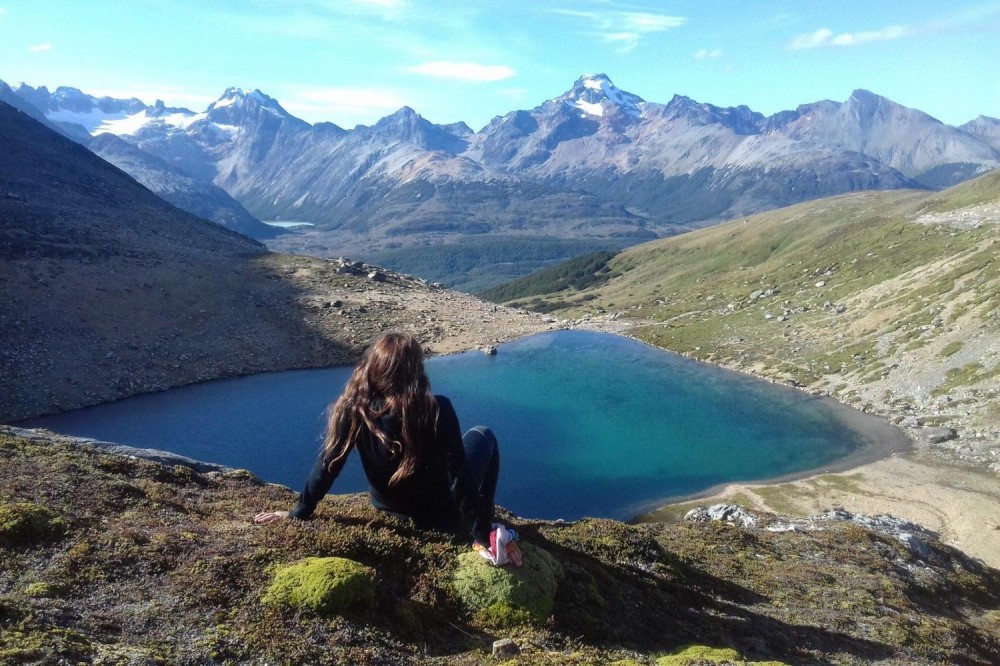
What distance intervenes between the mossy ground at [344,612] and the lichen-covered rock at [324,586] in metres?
0.16

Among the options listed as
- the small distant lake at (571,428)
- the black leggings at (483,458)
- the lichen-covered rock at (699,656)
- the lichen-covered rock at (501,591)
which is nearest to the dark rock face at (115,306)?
the small distant lake at (571,428)

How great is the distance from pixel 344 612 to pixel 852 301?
108m

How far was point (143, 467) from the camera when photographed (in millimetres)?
16672

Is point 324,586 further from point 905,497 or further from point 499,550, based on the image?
point 905,497

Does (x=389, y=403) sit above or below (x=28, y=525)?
above

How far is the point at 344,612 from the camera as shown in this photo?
10086mm

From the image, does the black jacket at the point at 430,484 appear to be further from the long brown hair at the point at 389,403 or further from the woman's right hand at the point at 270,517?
the woman's right hand at the point at 270,517

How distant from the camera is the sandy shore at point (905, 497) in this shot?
43.9 m

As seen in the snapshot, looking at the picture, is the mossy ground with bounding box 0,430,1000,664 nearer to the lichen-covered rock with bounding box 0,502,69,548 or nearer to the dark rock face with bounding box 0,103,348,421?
the lichen-covered rock with bounding box 0,502,69,548

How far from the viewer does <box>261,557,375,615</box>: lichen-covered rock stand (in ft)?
32.9

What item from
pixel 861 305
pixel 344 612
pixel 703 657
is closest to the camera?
pixel 344 612

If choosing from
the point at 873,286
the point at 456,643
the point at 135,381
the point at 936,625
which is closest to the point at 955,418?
the point at 873,286

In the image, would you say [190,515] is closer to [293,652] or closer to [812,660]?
[293,652]

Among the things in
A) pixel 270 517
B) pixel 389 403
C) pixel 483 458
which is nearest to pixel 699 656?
pixel 483 458
